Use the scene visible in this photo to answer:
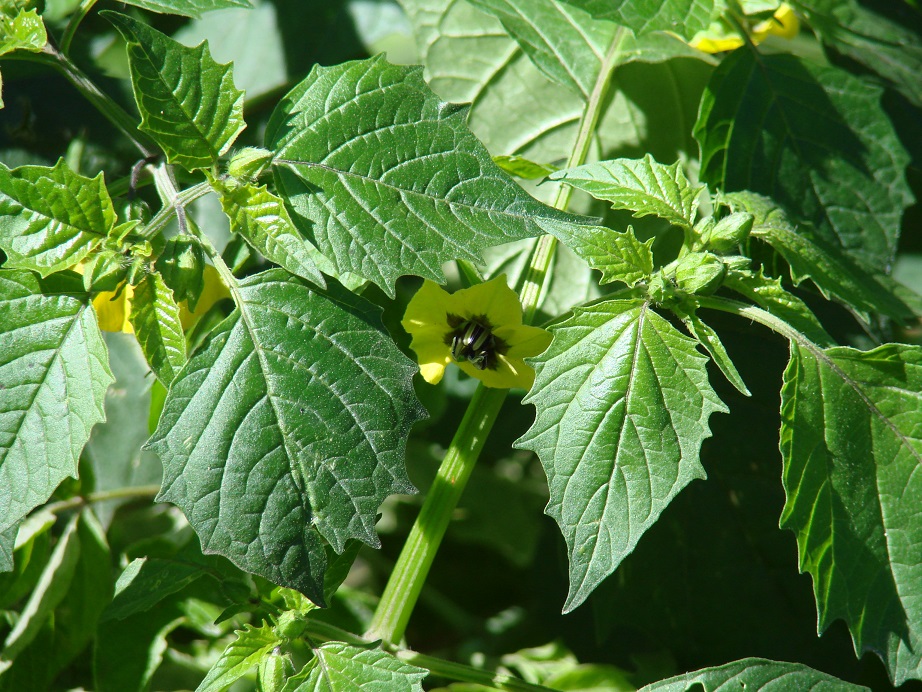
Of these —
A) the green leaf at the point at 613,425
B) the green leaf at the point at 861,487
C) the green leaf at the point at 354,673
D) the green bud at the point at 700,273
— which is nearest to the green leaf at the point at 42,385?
the green leaf at the point at 354,673

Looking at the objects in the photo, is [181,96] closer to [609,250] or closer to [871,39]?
[609,250]

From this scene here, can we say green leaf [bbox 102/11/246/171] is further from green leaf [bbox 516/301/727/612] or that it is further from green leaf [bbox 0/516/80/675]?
green leaf [bbox 0/516/80/675]

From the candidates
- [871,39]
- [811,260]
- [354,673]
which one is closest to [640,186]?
[811,260]

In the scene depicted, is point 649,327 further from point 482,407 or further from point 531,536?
point 531,536

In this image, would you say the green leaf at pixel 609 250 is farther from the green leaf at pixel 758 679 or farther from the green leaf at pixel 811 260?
the green leaf at pixel 758 679

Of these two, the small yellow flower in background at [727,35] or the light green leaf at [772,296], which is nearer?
the light green leaf at [772,296]
